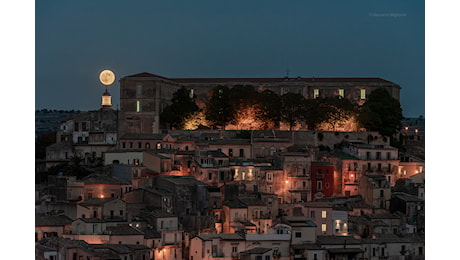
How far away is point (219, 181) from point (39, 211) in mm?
3722

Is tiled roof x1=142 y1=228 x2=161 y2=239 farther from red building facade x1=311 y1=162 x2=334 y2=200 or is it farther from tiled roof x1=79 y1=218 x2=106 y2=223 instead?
red building facade x1=311 y1=162 x2=334 y2=200

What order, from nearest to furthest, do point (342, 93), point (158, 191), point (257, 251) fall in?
1. point (257, 251)
2. point (158, 191)
3. point (342, 93)

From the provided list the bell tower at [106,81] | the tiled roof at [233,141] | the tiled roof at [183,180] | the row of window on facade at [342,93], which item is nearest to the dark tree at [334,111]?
the row of window on facade at [342,93]

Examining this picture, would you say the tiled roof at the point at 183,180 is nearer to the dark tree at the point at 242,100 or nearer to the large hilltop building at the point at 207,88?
the dark tree at the point at 242,100

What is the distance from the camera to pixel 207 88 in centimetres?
2756

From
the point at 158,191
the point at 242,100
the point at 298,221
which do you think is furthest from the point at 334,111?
the point at 158,191

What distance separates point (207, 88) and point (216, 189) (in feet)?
28.8

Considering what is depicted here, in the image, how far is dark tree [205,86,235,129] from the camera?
24766 millimetres

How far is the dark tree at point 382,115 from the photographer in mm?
24625

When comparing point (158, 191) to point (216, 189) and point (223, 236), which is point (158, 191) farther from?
point (223, 236)

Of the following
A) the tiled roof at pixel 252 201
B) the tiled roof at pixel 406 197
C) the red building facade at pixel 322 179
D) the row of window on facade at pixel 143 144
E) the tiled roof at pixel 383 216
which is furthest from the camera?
the row of window on facade at pixel 143 144

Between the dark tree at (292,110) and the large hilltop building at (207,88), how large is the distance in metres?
2.29

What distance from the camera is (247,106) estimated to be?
24.7 m
